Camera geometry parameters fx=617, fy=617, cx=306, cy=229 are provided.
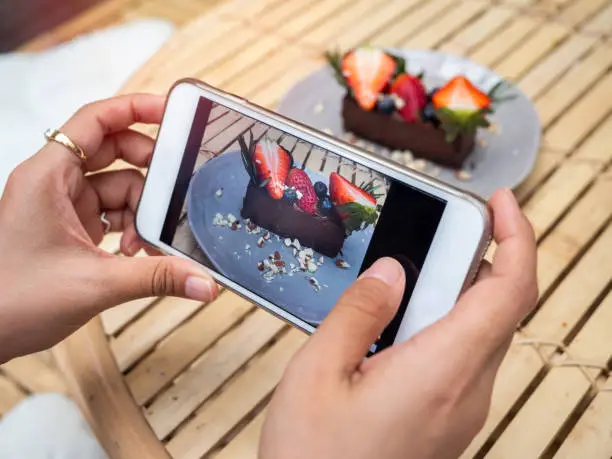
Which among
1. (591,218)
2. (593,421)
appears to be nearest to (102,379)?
(593,421)

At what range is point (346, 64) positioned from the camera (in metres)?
0.91

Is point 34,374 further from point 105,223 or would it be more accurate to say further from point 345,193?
point 345,193

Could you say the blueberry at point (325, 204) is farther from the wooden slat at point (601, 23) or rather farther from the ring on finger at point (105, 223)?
the wooden slat at point (601, 23)

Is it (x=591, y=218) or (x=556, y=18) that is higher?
(x=556, y=18)

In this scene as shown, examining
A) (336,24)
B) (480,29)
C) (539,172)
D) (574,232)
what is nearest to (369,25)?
(336,24)

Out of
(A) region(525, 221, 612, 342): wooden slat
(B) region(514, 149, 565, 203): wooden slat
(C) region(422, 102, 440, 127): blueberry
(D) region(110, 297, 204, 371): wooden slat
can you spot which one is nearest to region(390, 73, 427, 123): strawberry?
(C) region(422, 102, 440, 127): blueberry

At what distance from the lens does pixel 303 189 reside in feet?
1.97

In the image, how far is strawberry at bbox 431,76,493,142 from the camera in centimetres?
83

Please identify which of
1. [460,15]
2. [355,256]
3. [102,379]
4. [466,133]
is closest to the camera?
[355,256]

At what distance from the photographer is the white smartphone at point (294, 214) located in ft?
1.77

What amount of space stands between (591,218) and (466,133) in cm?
20

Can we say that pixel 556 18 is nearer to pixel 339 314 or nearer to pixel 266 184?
pixel 266 184

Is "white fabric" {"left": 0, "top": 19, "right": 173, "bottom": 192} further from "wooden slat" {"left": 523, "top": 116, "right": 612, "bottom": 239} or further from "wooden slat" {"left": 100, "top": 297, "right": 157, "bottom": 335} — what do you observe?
"wooden slat" {"left": 523, "top": 116, "right": 612, "bottom": 239}

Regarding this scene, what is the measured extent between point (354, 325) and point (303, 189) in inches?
7.3
